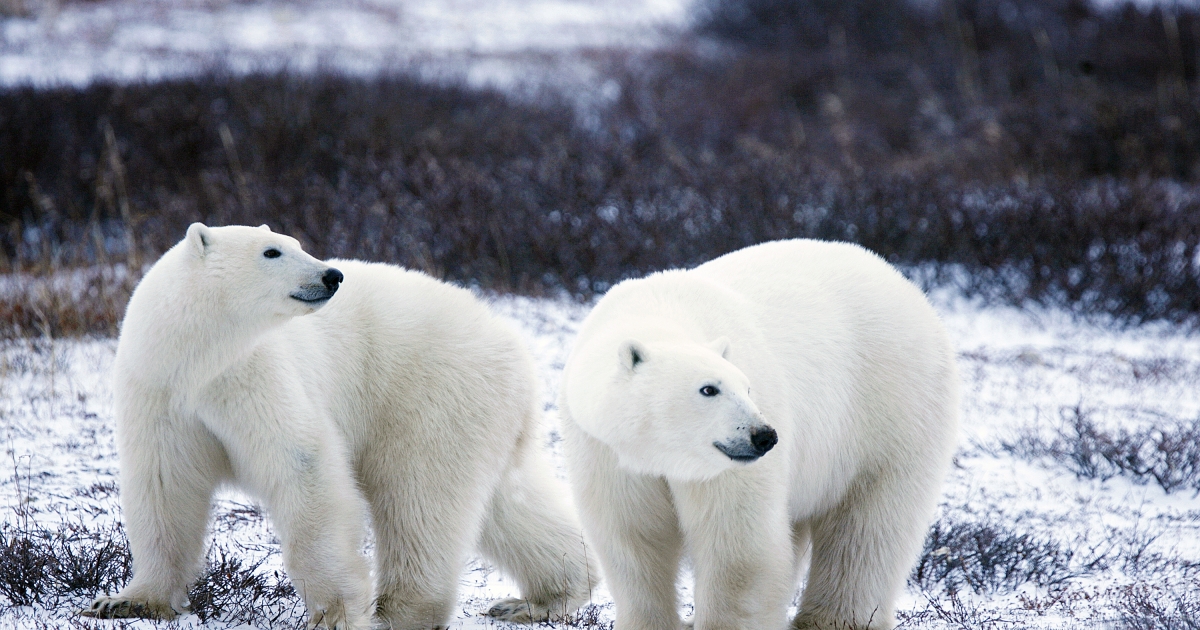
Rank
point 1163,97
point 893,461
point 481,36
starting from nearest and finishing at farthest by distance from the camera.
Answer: point 893,461, point 1163,97, point 481,36

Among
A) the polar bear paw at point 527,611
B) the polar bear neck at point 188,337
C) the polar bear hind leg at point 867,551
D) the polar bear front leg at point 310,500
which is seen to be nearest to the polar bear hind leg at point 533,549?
the polar bear paw at point 527,611

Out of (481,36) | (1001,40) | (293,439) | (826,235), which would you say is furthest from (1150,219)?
(481,36)

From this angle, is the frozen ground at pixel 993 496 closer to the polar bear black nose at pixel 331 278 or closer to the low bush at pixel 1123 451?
the low bush at pixel 1123 451

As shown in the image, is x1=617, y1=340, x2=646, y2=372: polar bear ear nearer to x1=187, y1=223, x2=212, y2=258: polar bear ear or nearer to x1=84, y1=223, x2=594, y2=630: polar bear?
x1=84, y1=223, x2=594, y2=630: polar bear

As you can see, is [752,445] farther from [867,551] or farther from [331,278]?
[331,278]

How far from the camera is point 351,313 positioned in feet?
8.69

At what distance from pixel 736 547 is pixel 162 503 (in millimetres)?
1254

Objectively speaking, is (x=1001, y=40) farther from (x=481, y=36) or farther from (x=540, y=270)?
(x=540, y=270)

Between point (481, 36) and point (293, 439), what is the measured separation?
16363mm

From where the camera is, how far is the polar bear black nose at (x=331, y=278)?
2.29m

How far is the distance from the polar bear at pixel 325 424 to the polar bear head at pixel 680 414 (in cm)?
69

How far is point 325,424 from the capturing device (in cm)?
243

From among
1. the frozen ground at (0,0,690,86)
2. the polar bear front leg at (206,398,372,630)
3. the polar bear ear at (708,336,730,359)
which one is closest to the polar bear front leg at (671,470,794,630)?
the polar bear ear at (708,336,730,359)

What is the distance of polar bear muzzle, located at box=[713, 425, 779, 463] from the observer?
6.40ft
